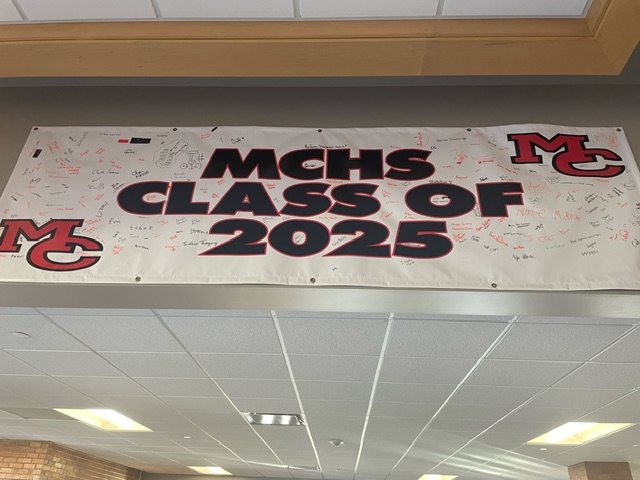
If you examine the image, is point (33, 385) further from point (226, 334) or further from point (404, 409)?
point (404, 409)

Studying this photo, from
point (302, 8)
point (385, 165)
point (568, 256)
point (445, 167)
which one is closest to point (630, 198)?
point (568, 256)

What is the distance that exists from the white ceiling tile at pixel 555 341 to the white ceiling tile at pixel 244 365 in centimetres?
182

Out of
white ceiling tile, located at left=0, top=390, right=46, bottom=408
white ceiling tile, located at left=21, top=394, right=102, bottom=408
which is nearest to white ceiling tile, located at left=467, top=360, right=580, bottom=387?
white ceiling tile, located at left=21, top=394, right=102, bottom=408

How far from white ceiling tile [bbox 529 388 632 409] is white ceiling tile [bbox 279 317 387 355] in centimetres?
200

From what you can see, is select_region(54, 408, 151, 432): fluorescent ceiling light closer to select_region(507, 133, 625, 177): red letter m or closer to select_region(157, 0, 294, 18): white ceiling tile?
select_region(157, 0, 294, 18): white ceiling tile

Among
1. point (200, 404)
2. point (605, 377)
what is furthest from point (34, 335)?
point (605, 377)

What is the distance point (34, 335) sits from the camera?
3777 mm

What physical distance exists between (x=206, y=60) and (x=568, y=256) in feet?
6.24

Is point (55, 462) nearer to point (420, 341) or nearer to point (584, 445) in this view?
point (420, 341)

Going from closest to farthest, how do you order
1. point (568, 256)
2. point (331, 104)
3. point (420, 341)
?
point (568, 256)
point (331, 104)
point (420, 341)

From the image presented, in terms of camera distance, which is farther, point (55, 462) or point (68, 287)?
point (55, 462)

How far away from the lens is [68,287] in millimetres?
2096

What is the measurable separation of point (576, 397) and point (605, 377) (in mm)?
613

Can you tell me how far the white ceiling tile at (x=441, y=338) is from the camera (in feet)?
11.1
